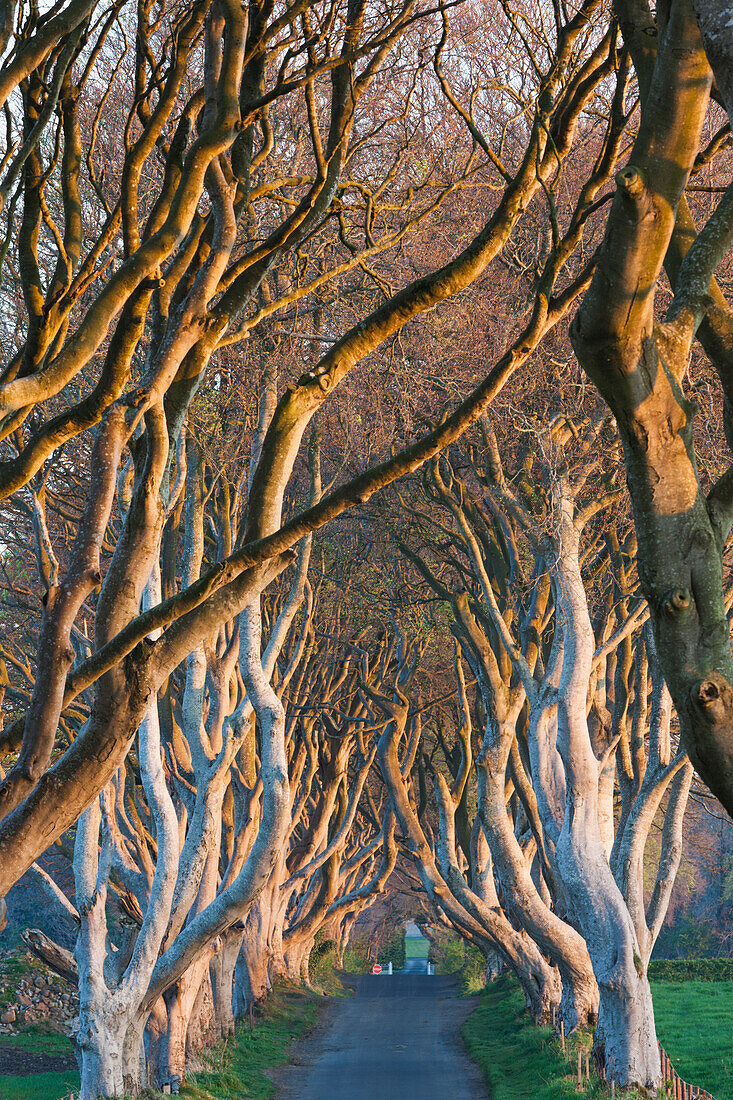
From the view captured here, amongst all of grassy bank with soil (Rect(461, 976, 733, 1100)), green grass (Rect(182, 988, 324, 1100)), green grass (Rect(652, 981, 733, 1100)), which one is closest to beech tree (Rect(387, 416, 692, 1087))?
grassy bank with soil (Rect(461, 976, 733, 1100))

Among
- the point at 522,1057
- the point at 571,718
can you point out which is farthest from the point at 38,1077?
the point at 571,718

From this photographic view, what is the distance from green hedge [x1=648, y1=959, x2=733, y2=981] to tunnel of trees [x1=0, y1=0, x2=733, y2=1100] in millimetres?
11159

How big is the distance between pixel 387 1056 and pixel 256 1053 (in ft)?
7.89

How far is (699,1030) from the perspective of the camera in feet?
65.6

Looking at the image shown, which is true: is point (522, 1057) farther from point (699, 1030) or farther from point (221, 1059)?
point (699, 1030)

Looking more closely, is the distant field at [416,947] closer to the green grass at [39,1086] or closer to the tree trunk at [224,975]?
the tree trunk at [224,975]

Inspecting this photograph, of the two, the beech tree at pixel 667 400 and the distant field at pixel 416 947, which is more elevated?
the beech tree at pixel 667 400

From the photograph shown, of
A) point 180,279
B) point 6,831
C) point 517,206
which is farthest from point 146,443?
point 517,206

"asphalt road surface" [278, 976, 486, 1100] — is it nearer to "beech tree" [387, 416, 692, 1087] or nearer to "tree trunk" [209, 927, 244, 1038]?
"tree trunk" [209, 927, 244, 1038]

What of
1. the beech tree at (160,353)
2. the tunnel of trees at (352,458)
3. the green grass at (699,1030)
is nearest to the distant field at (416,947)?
the green grass at (699,1030)

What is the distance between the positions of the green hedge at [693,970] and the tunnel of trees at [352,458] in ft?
36.6

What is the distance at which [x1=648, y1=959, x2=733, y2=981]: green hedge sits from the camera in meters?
30.8

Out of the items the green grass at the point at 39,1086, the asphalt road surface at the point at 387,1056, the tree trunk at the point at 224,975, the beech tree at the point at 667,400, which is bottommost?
the asphalt road surface at the point at 387,1056

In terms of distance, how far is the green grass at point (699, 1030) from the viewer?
51.6 ft
